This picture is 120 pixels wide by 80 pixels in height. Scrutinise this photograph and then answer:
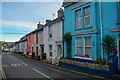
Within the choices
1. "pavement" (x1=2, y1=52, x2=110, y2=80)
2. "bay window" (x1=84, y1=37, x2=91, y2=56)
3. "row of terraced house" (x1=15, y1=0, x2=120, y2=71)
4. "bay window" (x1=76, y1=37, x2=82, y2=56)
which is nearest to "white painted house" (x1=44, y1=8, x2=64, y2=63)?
"row of terraced house" (x1=15, y1=0, x2=120, y2=71)

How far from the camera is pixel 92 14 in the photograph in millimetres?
12336

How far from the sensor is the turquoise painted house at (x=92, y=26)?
418 inches

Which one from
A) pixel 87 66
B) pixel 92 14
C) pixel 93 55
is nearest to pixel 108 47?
pixel 93 55

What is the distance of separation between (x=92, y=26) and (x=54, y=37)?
937 centimetres

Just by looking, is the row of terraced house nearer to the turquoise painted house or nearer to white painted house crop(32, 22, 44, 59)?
the turquoise painted house

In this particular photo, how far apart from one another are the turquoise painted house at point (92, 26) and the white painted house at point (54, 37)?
3416 mm

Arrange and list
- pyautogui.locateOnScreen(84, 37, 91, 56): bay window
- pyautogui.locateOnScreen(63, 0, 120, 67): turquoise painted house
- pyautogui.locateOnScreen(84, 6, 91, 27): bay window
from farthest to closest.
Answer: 1. pyautogui.locateOnScreen(84, 6, 91, 27): bay window
2. pyautogui.locateOnScreen(84, 37, 91, 56): bay window
3. pyautogui.locateOnScreen(63, 0, 120, 67): turquoise painted house

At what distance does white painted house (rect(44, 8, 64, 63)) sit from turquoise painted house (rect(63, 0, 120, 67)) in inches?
134

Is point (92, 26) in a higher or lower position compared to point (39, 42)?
higher

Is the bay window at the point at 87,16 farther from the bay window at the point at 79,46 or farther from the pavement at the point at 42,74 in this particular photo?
the pavement at the point at 42,74

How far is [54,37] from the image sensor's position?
20641mm

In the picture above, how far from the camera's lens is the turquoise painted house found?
10.6 metres

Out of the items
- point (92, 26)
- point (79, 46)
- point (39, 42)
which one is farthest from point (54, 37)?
point (92, 26)

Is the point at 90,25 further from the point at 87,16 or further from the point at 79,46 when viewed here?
the point at 79,46
